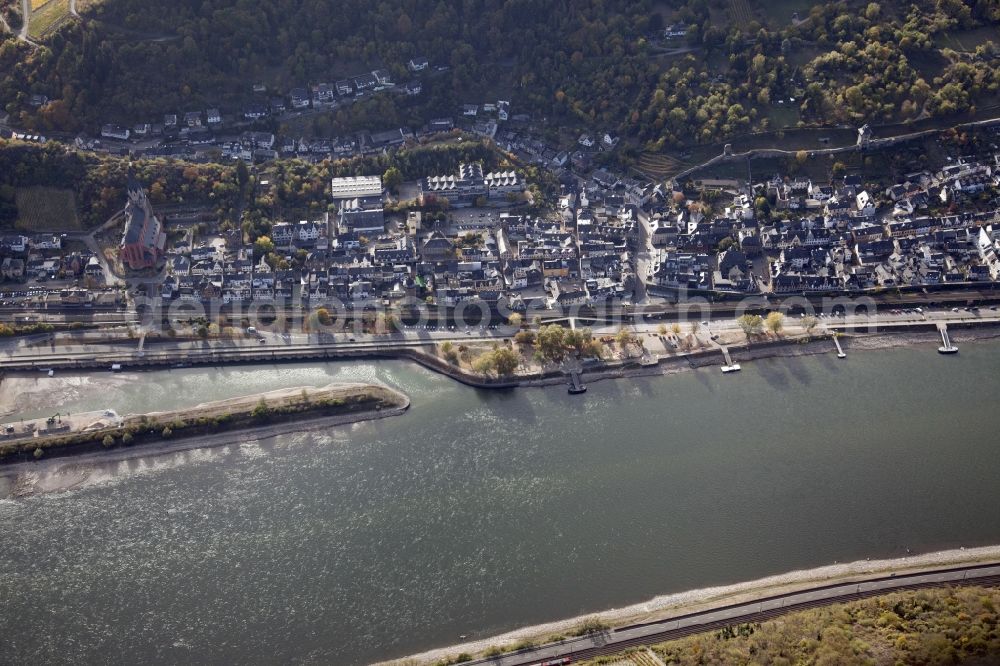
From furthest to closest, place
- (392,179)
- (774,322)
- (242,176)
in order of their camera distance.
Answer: (392,179) → (242,176) → (774,322)

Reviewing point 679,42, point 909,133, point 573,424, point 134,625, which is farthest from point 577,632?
point 679,42

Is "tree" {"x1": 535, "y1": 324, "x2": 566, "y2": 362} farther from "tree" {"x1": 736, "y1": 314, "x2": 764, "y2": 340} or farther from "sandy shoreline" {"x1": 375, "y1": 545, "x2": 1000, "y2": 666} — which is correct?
"sandy shoreline" {"x1": 375, "y1": 545, "x2": 1000, "y2": 666}

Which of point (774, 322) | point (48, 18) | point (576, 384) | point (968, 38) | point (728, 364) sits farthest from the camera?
point (968, 38)

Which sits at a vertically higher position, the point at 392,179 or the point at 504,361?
the point at 392,179

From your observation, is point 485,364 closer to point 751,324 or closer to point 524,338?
point 524,338

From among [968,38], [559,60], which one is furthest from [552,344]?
[968,38]

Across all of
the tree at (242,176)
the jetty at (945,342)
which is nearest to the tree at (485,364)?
the tree at (242,176)
